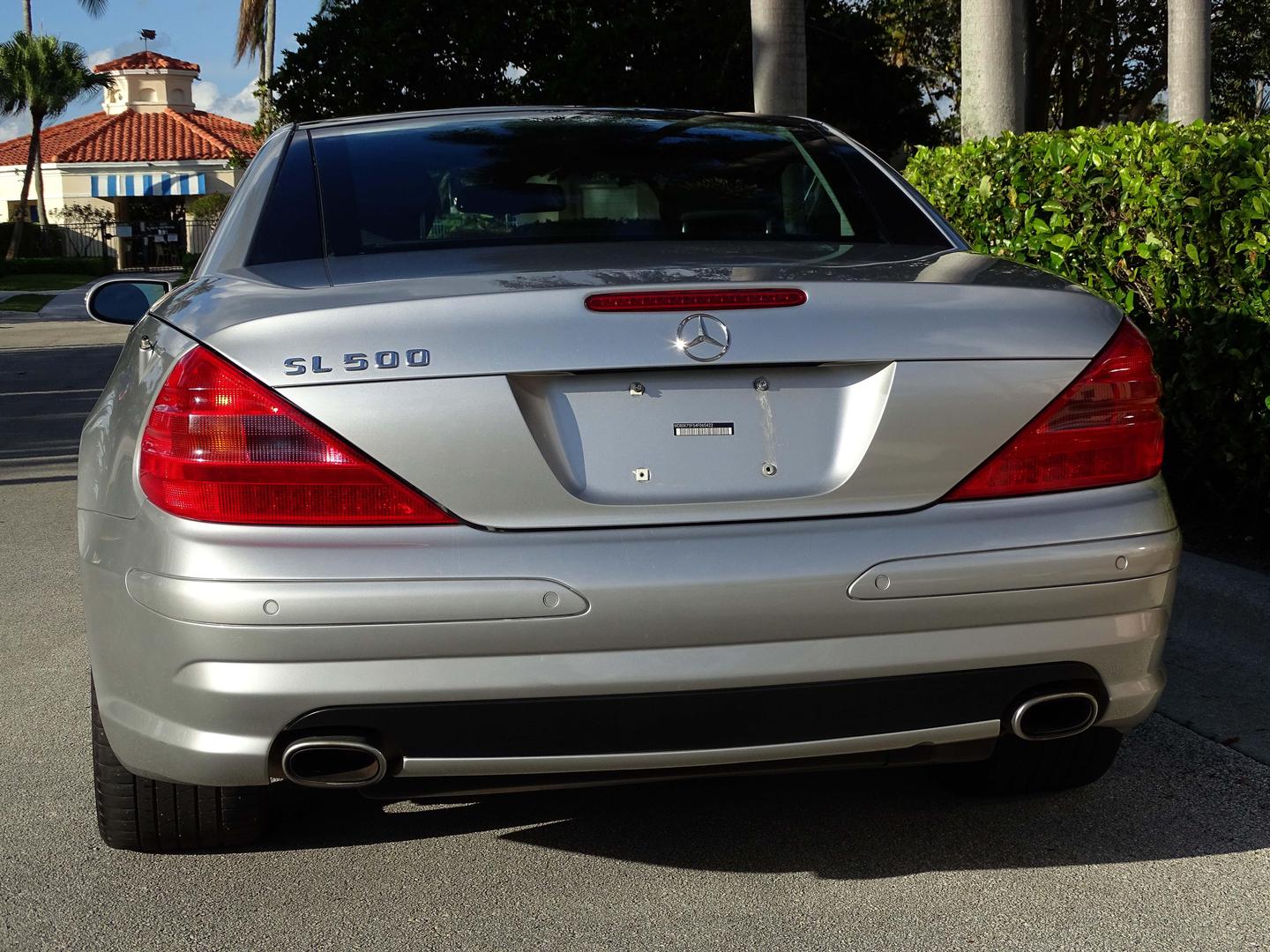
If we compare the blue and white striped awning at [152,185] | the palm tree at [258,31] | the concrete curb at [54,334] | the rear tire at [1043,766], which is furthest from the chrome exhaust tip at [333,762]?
the blue and white striped awning at [152,185]

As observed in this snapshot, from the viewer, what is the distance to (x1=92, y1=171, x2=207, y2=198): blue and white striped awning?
59562mm

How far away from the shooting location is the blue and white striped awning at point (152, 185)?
195 ft

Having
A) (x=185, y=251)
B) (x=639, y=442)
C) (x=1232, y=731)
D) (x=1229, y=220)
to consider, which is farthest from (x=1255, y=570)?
(x=185, y=251)

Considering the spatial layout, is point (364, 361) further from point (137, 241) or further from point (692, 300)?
point (137, 241)

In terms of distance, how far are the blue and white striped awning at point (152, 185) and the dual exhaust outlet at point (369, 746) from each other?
59932mm

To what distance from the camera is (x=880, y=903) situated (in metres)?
3.18

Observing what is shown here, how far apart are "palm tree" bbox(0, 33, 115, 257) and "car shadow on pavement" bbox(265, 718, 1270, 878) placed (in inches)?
2177

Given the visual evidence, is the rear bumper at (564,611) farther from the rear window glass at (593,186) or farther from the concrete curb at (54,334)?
the concrete curb at (54,334)

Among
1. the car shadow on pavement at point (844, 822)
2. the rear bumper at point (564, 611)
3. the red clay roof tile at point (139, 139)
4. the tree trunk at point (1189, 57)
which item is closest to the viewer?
the rear bumper at point (564, 611)

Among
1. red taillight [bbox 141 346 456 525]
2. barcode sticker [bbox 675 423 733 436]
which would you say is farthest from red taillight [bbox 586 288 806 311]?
red taillight [bbox 141 346 456 525]

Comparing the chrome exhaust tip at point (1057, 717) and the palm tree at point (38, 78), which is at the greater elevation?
the palm tree at point (38, 78)

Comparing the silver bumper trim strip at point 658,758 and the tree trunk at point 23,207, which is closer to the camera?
the silver bumper trim strip at point 658,758

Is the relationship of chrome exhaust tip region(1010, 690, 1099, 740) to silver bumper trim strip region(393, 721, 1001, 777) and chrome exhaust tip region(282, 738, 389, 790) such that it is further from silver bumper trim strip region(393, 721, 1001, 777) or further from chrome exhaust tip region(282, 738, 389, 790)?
chrome exhaust tip region(282, 738, 389, 790)

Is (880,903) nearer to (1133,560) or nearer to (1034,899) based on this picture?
(1034,899)
